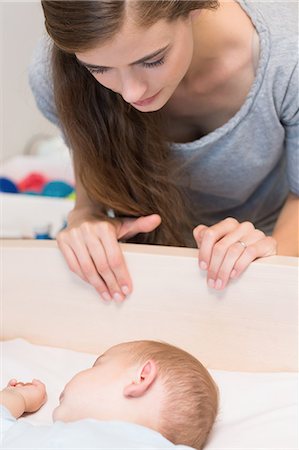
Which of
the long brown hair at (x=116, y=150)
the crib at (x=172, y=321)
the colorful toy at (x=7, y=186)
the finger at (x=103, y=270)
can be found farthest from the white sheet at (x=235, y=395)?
the colorful toy at (x=7, y=186)

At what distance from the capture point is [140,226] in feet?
3.70

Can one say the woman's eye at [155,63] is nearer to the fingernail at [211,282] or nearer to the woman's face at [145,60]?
the woman's face at [145,60]

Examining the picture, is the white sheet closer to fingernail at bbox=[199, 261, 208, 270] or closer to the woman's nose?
fingernail at bbox=[199, 261, 208, 270]

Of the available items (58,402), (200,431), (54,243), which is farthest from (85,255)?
(200,431)

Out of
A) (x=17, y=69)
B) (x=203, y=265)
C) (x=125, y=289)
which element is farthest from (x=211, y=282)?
(x=17, y=69)

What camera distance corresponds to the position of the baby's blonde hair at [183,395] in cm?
84

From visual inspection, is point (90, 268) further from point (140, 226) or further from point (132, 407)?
point (132, 407)

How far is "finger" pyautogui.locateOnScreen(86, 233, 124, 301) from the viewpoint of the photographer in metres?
1.06

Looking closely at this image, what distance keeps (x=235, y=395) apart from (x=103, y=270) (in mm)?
259

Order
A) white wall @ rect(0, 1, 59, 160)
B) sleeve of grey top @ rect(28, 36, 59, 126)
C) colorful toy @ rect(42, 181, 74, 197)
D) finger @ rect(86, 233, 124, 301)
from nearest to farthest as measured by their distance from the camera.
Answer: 1. finger @ rect(86, 233, 124, 301)
2. sleeve of grey top @ rect(28, 36, 59, 126)
3. colorful toy @ rect(42, 181, 74, 197)
4. white wall @ rect(0, 1, 59, 160)

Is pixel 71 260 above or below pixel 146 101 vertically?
below

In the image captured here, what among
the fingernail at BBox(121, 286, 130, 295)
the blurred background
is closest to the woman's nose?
the fingernail at BBox(121, 286, 130, 295)

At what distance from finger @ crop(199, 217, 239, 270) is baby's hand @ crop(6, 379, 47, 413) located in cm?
28

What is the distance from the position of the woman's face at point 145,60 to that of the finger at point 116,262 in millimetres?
208
